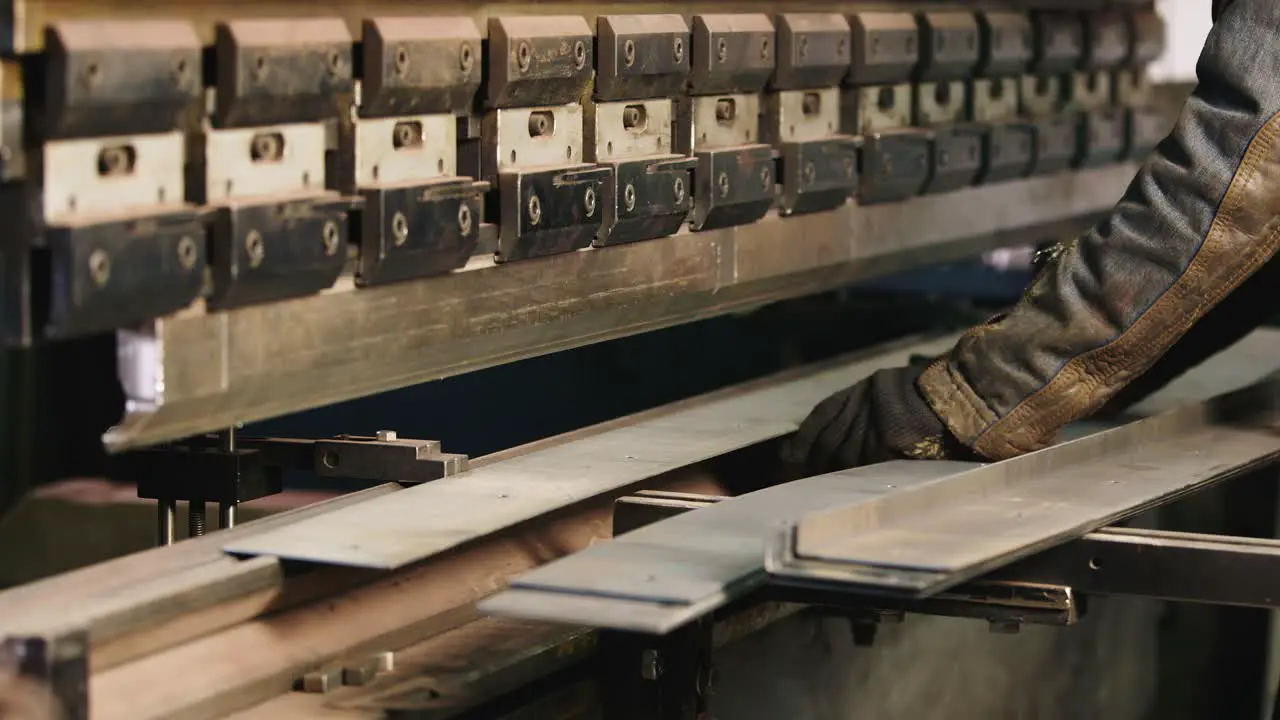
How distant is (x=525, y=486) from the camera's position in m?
2.18

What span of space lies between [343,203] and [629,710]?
0.61 metres

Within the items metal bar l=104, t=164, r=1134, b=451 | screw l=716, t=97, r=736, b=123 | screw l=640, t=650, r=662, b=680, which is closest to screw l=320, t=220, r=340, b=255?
metal bar l=104, t=164, r=1134, b=451

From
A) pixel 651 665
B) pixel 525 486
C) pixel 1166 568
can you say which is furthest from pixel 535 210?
pixel 1166 568

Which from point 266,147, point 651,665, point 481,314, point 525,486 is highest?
point 266,147

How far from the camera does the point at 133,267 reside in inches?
67.6

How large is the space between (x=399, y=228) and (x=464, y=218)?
119mm

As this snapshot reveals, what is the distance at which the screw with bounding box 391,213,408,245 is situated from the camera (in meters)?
2.05

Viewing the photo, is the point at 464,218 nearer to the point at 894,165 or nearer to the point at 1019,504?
the point at 1019,504

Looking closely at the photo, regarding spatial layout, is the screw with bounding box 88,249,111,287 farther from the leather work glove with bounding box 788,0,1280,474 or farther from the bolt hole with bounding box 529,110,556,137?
the leather work glove with bounding box 788,0,1280,474

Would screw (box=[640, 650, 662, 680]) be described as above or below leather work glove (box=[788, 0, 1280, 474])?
below

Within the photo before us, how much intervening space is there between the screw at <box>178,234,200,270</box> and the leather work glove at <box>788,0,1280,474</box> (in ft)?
3.12

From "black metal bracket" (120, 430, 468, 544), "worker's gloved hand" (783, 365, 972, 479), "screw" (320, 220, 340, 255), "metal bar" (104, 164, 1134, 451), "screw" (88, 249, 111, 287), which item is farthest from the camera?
"worker's gloved hand" (783, 365, 972, 479)

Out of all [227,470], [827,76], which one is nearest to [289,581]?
[227,470]

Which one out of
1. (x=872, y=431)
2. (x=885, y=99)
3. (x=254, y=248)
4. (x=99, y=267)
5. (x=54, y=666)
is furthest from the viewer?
(x=885, y=99)
